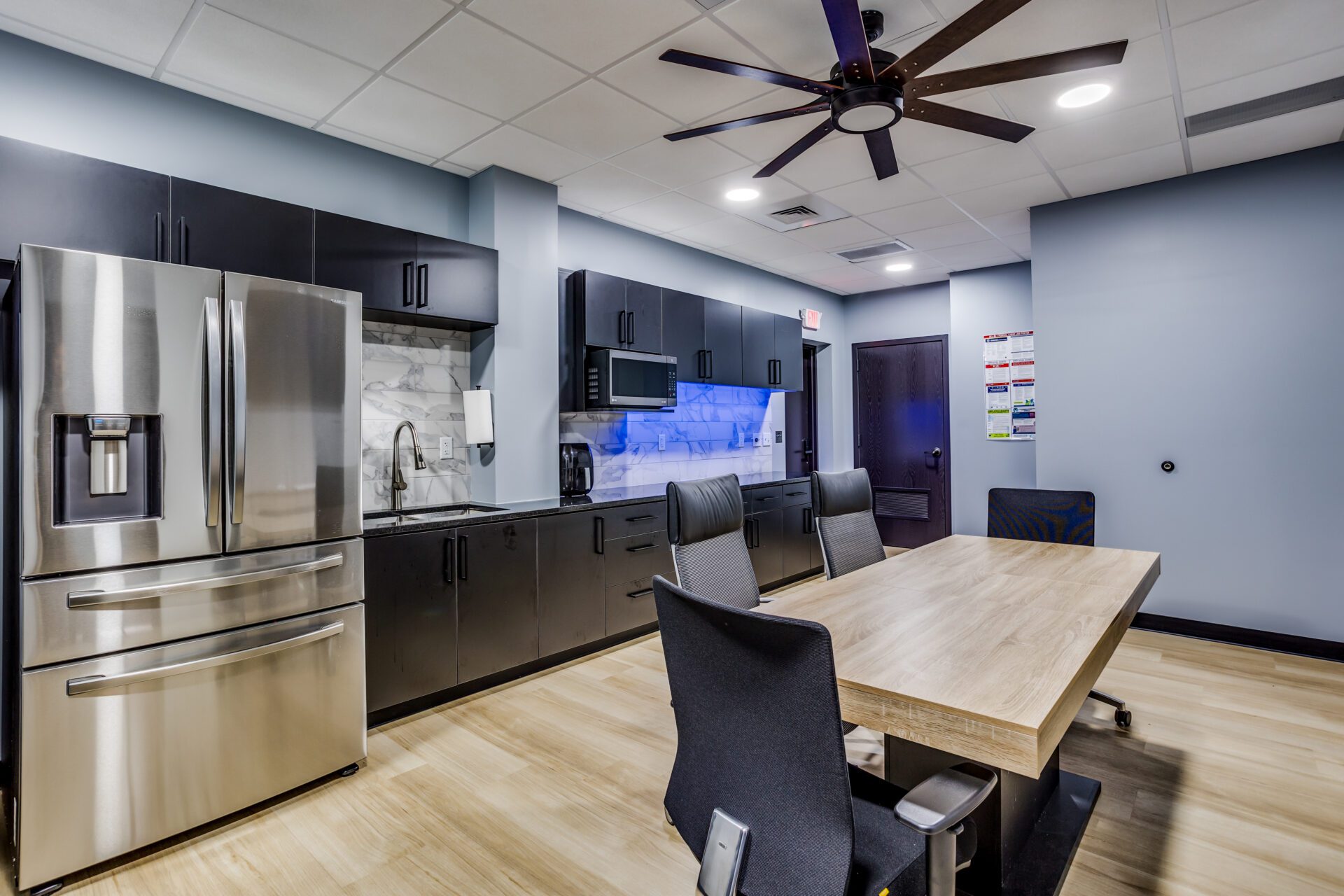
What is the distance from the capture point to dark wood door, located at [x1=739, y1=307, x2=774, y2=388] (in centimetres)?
540

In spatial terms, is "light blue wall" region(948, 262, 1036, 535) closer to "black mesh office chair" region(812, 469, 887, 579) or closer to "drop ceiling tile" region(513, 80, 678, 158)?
"black mesh office chair" region(812, 469, 887, 579)

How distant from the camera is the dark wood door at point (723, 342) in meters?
4.98

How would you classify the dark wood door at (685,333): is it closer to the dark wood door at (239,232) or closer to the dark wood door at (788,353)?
the dark wood door at (788,353)

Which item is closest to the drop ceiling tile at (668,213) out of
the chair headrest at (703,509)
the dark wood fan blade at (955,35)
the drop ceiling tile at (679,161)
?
the drop ceiling tile at (679,161)

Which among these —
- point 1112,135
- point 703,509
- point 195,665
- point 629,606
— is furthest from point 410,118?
point 1112,135

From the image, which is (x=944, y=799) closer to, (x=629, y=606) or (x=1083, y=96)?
(x=629, y=606)

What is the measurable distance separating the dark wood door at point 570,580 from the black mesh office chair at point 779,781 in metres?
2.26

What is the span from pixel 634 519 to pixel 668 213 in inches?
83.5

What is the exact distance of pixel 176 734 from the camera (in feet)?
6.68

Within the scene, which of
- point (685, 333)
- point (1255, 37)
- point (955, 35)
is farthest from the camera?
point (685, 333)

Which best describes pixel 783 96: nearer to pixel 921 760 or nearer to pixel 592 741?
pixel 921 760

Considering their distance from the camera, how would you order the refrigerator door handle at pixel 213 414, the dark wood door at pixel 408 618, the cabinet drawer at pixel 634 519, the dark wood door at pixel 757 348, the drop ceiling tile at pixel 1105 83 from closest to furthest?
the refrigerator door handle at pixel 213 414, the drop ceiling tile at pixel 1105 83, the dark wood door at pixel 408 618, the cabinet drawer at pixel 634 519, the dark wood door at pixel 757 348

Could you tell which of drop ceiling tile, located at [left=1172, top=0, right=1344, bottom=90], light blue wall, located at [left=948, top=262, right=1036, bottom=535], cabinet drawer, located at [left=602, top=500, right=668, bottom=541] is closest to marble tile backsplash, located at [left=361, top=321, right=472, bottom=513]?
cabinet drawer, located at [left=602, top=500, right=668, bottom=541]

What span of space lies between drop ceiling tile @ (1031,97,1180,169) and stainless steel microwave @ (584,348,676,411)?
8.26 ft
